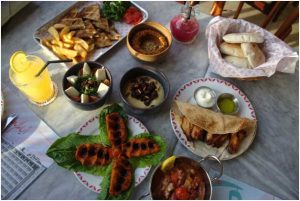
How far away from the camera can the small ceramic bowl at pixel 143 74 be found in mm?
1017

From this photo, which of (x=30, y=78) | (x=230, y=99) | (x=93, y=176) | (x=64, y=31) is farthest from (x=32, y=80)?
(x=230, y=99)

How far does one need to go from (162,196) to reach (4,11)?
3.09 ft

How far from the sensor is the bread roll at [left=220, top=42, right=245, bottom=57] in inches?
44.9

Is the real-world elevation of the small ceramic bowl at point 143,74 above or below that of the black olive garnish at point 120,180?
above

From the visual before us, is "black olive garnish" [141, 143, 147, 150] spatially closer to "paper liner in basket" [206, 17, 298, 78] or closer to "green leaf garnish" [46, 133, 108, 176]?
"green leaf garnish" [46, 133, 108, 176]

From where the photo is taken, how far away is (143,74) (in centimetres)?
112

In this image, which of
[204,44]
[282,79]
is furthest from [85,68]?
[282,79]

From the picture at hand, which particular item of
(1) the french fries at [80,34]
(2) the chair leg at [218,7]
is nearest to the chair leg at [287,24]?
(2) the chair leg at [218,7]

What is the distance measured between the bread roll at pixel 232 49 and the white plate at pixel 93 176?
0.45 metres

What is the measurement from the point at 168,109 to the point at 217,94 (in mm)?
200

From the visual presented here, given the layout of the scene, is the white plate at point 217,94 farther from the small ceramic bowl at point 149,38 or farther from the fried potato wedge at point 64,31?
the fried potato wedge at point 64,31

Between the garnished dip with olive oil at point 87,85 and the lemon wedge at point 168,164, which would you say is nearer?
the lemon wedge at point 168,164

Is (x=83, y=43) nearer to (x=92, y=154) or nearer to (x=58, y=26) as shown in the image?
(x=58, y=26)

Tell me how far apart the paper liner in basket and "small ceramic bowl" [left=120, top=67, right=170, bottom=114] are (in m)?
0.23
